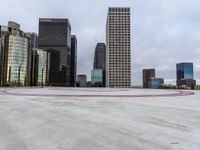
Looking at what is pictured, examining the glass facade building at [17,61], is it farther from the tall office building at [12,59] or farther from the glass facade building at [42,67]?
the glass facade building at [42,67]

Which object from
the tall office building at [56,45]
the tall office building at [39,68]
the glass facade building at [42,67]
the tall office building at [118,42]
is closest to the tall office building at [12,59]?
the tall office building at [39,68]

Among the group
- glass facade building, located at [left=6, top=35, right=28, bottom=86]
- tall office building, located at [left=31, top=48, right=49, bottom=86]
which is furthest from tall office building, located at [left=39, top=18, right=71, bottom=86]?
glass facade building, located at [left=6, top=35, right=28, bottom=86]

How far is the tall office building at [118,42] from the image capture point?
7219 inches

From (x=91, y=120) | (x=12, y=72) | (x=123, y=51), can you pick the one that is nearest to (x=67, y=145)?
(x=91, y=120)

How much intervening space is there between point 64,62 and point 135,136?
189m

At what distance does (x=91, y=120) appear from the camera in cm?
657

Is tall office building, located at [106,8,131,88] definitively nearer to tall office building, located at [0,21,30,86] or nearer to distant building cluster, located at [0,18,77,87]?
distant building cluster, located at [0,18,77,87]

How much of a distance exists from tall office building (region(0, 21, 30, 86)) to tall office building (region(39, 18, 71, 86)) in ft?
229

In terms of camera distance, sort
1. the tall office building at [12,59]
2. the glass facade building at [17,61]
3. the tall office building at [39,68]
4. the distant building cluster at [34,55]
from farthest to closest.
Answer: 1. the tall office building at [39,68]
2. the distant building cluster at [34,55]
3. the glass facade building at [17,61]
4. the tall office building at [12,59]

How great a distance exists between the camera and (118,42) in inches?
7357

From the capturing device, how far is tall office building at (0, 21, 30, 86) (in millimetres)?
105312

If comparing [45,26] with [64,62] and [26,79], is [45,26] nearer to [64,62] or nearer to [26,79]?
[64,62]

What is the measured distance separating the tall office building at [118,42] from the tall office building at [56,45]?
4767 cm

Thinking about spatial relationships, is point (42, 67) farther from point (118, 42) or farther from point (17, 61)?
point (118, 42)
